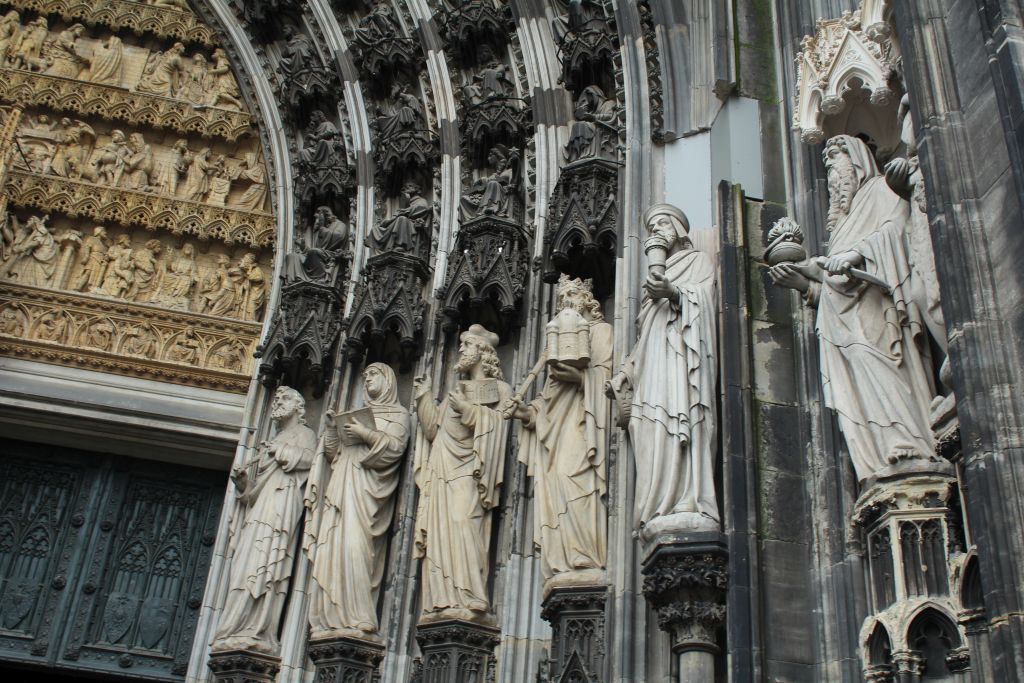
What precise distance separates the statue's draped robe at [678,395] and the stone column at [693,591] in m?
0.20

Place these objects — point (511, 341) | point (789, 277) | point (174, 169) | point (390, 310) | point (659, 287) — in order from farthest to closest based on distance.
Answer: point (174, 169)
point (390, 310)
point (511, 341)
point (659, 287)
point (789, 277)

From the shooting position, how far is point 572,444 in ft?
24.3

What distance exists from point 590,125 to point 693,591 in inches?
155

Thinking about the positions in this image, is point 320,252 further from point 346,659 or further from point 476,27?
point 346,659

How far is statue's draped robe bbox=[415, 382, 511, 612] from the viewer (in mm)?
7734

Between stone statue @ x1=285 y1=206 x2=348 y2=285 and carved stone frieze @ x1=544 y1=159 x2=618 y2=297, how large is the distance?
2380 mm

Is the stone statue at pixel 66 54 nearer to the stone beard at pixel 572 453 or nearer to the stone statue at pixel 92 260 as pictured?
the stone statue at pixel 92 260

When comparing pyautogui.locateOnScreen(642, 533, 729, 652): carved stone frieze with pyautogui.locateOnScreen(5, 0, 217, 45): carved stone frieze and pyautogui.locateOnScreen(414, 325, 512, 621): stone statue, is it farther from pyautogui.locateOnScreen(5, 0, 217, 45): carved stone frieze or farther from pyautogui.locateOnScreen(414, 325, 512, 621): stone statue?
pyautogui.locateOnScreen(5, 0, 217, 45): carved stone frieze

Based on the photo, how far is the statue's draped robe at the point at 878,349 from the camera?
5295 mm

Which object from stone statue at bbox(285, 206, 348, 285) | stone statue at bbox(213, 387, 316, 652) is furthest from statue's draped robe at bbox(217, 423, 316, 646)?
stone statue at bbox(285, 206, 348, 285)

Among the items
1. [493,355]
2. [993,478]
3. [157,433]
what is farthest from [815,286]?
[157,433]

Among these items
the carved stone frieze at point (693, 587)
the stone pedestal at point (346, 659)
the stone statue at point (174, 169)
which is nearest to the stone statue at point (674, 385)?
the carved stone frieze at point (693, 587)

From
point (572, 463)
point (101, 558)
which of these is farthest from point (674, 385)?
point (101, 558)

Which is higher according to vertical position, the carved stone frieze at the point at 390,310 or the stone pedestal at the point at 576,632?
the carved stone frieze at the point at 390,310
